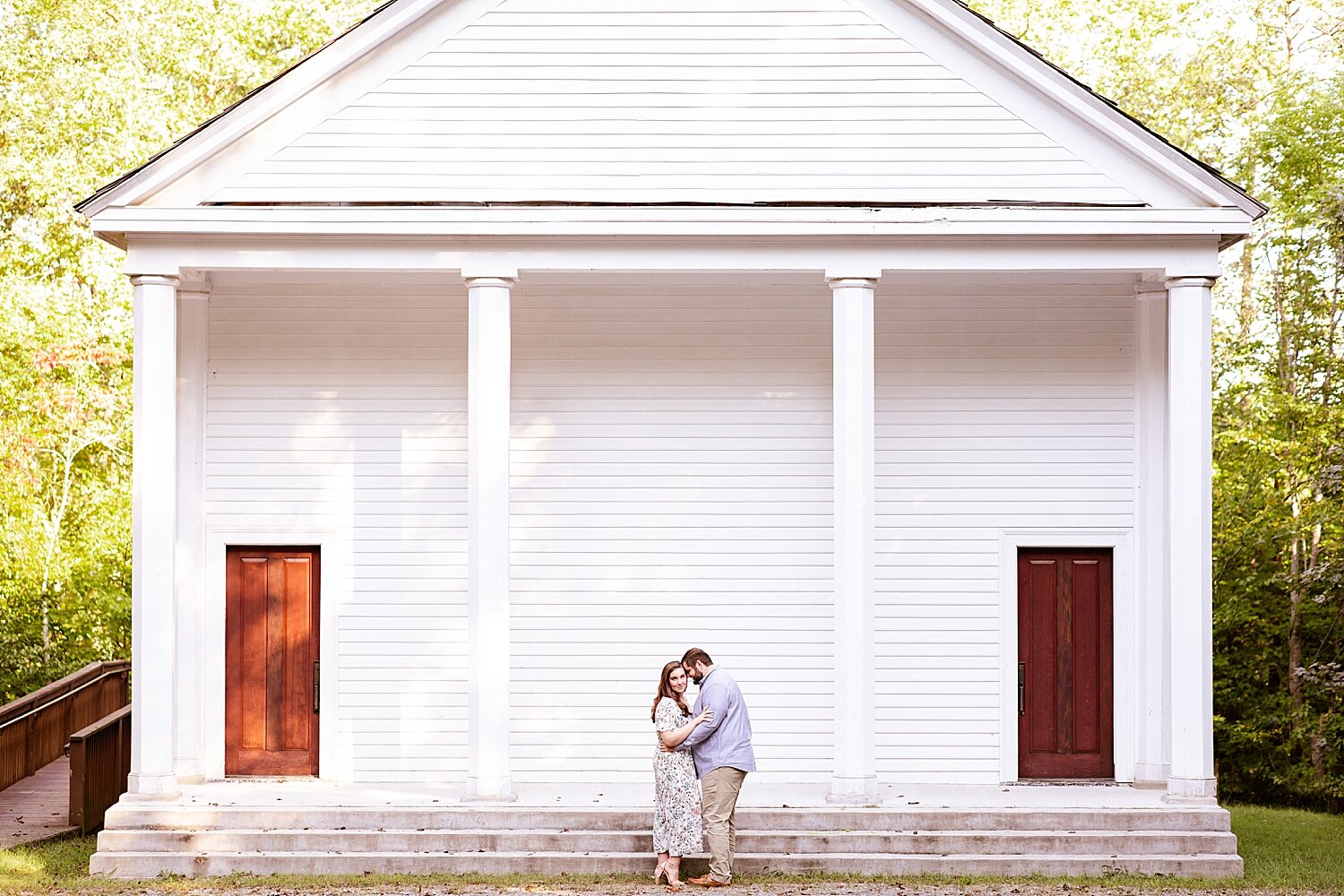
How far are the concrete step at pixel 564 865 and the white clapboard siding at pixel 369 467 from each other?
227 cm

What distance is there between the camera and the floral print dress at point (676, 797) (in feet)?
35.3

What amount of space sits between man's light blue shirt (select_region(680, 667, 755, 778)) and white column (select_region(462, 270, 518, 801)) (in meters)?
1.87

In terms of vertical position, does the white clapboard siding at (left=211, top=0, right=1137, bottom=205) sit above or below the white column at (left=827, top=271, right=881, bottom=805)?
above

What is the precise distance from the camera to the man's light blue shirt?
35.3ft

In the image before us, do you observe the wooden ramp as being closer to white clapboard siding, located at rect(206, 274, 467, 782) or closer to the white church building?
the white church building

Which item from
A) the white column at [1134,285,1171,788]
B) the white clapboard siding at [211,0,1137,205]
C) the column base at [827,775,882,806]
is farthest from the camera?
the white column at [1134,285,1171,788]

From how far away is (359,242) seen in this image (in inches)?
474

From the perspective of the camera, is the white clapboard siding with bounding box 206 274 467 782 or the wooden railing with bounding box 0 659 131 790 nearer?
the white clapboard siding with bounding box 206 274 467 782

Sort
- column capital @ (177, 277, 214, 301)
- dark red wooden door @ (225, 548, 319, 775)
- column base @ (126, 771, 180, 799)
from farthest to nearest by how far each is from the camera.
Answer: dark red wooden door @ (225, 548, 319, 775)
column capital @ (177, 277, 214, 301)
column base @ (126, 771, 180, 799)

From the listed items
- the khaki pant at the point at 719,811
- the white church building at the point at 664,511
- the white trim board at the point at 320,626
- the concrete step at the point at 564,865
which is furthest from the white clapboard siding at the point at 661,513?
the khaki pant at the point at 719,811

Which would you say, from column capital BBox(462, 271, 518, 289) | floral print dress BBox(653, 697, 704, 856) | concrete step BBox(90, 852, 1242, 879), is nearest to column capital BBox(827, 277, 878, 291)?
column capital BBox(462, 271, 518, 289)

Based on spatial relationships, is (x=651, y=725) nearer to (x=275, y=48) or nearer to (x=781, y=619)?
(x=781, y=619)

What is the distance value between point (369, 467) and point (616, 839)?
14.6 ft

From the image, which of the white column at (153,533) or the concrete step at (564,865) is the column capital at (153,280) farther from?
the concrete step at (564,865)
